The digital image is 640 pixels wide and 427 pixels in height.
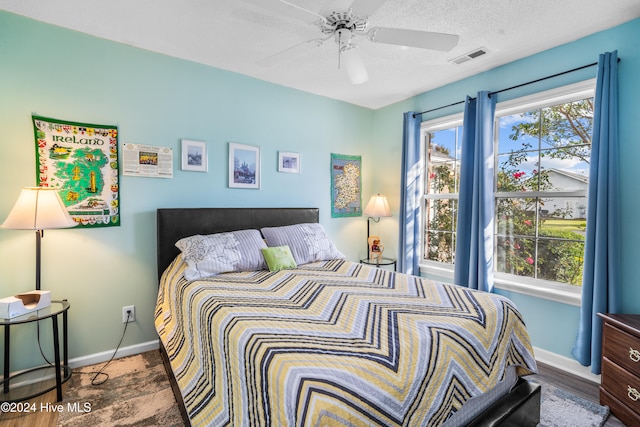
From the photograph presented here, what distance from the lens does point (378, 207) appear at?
3713 millimetres

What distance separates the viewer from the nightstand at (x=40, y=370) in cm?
189

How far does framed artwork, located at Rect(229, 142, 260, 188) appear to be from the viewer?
118 inches

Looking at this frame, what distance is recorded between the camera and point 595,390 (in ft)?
6.98

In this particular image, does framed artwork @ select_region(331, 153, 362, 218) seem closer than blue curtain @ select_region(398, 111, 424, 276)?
No

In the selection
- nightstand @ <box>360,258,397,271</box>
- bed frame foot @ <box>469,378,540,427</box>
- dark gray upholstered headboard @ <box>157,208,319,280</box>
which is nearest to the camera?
bed frame foot @ <box>469,378,540,427</box>

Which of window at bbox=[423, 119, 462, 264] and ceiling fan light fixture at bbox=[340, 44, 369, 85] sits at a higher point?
ceiling fan light fixture at bbox=[340, 44, 369, 85]

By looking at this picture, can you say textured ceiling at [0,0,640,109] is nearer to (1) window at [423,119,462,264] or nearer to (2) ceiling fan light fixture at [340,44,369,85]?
(2) ceiling fan light fixture at [340,44,369,85]

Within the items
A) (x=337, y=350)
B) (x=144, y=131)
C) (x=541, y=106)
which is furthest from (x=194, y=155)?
(x=541, y=106)

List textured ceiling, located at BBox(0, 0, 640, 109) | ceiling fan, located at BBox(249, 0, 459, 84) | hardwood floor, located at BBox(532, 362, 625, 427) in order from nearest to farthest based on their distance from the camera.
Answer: ceiling fan, located at BBox(249, 0, 459, 84) → textured ceiling, located at BBox(0, 0, 640, 109) → hardwood floor, located at BBox(532, 362, 625, 427)

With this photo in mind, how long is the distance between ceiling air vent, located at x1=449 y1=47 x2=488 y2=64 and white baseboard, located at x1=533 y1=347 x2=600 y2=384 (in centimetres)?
246

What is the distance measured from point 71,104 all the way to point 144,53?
2.24 ft

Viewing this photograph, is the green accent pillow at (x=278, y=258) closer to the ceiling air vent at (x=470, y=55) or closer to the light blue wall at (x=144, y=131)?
the light blue wall at (x=144, y=131)

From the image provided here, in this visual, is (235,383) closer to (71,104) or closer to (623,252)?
(71,104)

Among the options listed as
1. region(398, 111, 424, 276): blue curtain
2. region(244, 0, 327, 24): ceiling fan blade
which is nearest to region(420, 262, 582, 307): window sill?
region(398, 111, 424, 276): blue curtain
